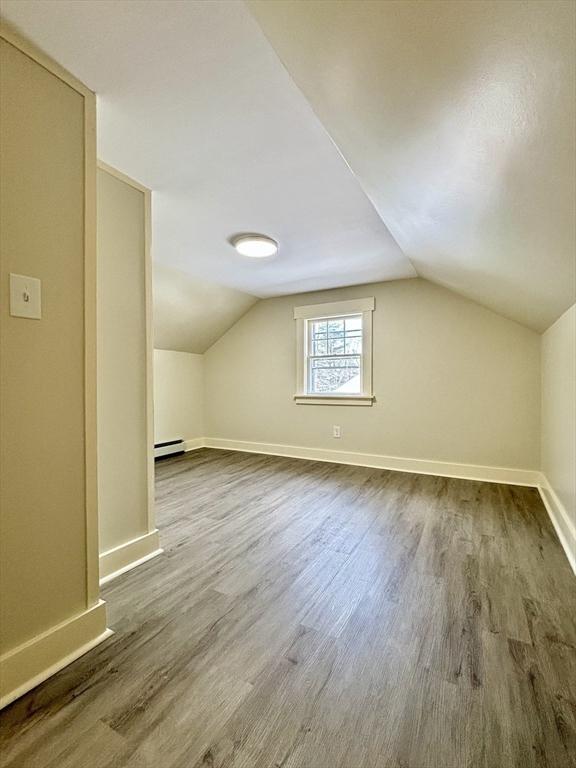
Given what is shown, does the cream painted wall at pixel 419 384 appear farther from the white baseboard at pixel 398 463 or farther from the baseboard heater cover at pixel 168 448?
the baseboard heater cover at pixel 168 448

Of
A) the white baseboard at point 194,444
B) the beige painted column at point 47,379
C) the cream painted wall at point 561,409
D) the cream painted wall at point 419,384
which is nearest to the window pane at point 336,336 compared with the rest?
the cream painted wall at point 419,384

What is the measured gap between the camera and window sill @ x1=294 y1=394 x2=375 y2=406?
3.89 metres

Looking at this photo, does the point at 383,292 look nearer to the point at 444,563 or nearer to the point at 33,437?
the point at 444,563

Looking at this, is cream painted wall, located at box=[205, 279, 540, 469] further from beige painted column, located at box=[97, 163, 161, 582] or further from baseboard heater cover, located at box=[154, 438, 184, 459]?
beige painted column, located at box=[97, 163, 161, 582]

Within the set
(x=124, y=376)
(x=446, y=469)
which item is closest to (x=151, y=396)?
(x=124, y=376)

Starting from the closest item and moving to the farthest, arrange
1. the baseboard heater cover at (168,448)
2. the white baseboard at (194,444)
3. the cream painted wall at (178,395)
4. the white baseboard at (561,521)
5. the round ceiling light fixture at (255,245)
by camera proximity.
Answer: the white baseboard at (561,521) → the round ceiling light fixture at (255,245) → the baseboard heater cover at (168,448) → the cream painted wall at (178,395) → the white baseboard at (194,444)

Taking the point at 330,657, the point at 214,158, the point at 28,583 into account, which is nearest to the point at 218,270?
the point at 214,158

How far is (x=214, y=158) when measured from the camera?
171cm

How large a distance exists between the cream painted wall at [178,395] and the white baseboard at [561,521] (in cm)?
403

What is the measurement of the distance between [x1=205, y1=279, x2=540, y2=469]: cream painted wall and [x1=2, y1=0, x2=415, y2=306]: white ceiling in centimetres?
106

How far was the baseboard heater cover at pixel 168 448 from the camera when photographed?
4215mm

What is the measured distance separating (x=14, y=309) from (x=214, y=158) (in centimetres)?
122

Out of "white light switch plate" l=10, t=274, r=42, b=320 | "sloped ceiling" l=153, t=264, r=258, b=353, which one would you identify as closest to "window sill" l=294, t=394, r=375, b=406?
"sloped ceiling" l=153, t=264, r=258, b=353

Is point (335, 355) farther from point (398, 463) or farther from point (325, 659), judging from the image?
point (325, 659)
